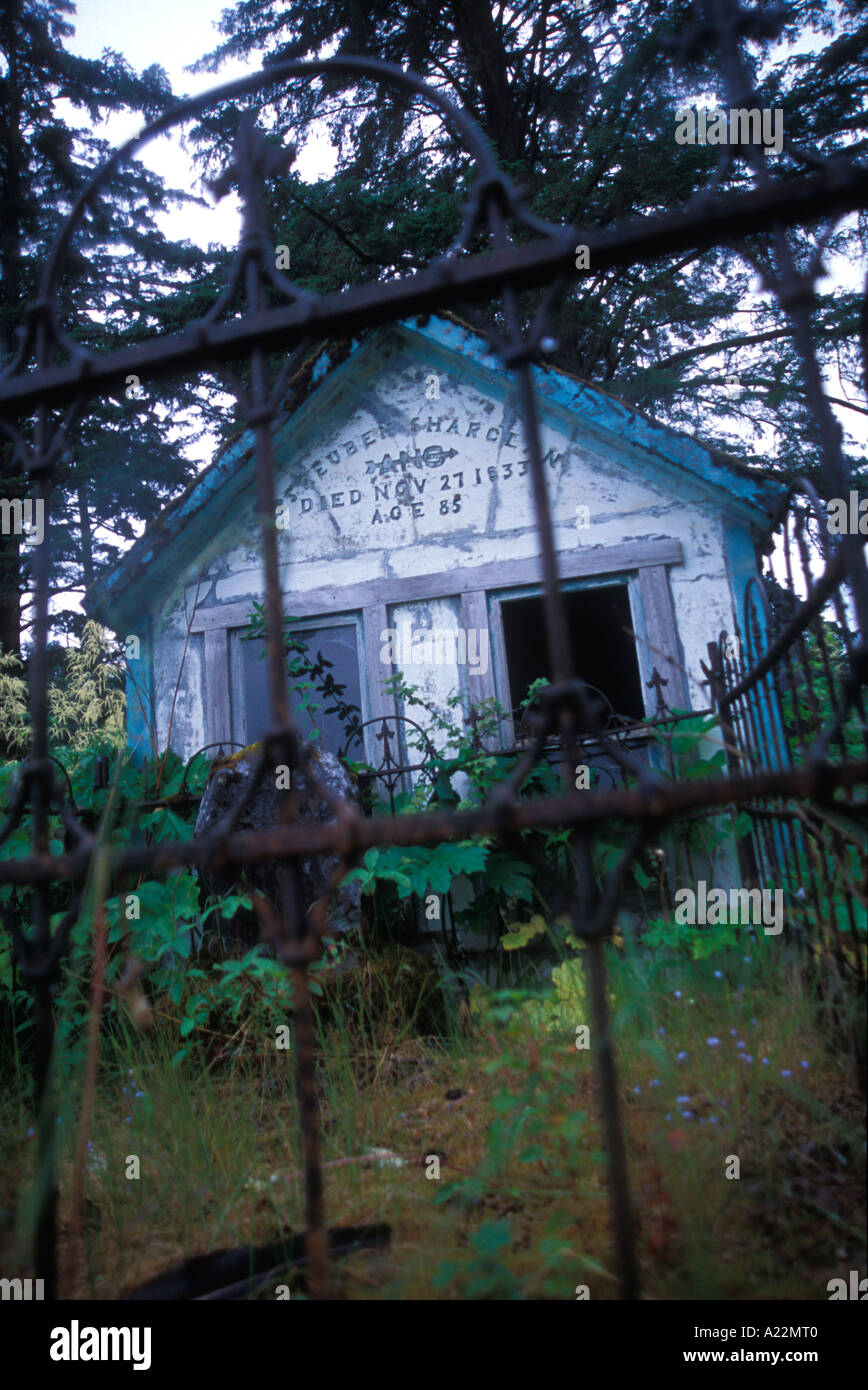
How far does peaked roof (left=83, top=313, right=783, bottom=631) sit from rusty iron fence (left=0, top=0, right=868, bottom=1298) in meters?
4.40

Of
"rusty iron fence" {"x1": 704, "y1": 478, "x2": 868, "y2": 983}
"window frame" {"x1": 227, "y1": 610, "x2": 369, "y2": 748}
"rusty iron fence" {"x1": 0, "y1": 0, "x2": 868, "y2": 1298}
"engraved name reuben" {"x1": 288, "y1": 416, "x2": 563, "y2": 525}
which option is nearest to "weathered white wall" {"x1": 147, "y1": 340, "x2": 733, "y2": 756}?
"engraved name reuben" {"x1": 288, "y1": 416, "x2": 563, "y2": 525}

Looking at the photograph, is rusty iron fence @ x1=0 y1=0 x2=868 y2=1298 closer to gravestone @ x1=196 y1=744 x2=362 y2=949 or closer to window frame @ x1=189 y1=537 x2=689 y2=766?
gravestone @ x1=196 y1=744 x2=362 y2=949

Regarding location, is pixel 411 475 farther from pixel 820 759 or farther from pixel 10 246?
pixel 10 246

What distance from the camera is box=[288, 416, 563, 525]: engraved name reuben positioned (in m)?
6.46

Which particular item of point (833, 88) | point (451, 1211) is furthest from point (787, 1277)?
point (833, 88)

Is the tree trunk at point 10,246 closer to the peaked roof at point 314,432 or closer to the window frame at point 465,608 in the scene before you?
the peaked roof at point 314,432

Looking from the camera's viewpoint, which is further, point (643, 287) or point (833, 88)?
point (643, 287)

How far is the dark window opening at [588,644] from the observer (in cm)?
662

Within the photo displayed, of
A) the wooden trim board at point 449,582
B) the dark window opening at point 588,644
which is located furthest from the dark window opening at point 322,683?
the dark window opening at point 588,644

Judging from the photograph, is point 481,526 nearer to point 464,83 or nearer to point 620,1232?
point 620,1232

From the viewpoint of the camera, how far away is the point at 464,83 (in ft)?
35.5

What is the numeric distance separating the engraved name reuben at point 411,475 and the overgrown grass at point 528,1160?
4278 millimetres

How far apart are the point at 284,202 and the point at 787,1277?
1034 centimetres

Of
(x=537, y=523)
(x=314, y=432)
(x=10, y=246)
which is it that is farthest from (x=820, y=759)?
(x=10, y=246)
